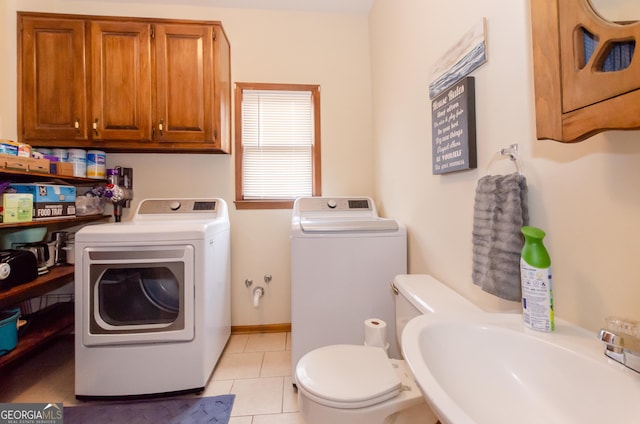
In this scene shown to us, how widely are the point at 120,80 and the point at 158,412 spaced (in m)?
2.22

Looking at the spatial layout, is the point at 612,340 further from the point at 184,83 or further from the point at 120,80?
the point at 120,80

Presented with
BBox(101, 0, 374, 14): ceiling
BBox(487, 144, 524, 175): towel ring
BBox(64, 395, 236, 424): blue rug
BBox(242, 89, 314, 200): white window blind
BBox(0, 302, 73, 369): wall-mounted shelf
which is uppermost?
BBox(101, 0, 374, 14): ceiling

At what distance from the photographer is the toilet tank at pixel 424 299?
1014 millimetres

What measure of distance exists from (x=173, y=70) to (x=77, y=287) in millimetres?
1596

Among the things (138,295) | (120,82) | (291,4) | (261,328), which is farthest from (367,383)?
(291,4)

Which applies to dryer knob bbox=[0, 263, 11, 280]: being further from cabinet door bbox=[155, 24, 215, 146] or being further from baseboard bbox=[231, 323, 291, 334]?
baseboard bbox=[231, 323, 291, 334]

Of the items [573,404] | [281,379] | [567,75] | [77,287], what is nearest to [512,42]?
[567,75]

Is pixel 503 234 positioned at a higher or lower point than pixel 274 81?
lower

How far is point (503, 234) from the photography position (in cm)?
81

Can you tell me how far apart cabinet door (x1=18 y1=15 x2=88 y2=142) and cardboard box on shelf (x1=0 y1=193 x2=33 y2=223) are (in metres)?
0.61

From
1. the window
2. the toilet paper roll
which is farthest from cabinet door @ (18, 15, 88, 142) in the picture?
the toilet paper roll

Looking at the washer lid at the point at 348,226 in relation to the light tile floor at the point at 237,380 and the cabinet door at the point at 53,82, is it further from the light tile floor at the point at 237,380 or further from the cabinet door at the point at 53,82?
the cabinet door at the point at 53,82

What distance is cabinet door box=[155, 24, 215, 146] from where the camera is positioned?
2.07 metres

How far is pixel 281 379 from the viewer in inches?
71.1
